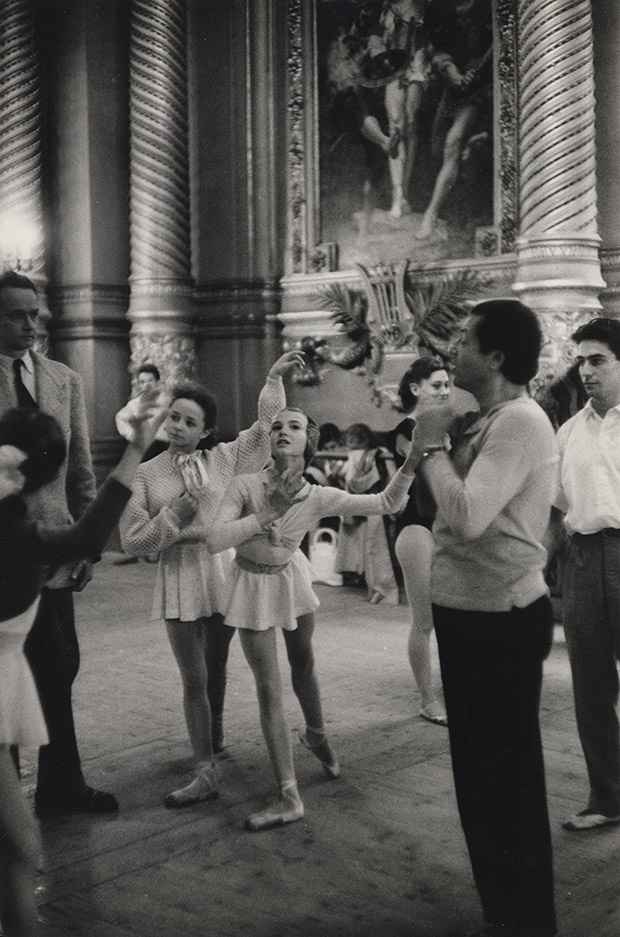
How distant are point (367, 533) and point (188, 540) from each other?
14.8 ft

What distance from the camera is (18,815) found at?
2.62 m

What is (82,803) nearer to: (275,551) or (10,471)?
(275,551)

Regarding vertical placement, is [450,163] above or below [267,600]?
above

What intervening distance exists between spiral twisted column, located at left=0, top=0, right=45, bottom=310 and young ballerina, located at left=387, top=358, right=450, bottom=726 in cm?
646

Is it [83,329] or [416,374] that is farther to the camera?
[83,329]

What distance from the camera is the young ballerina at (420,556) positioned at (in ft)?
17.2

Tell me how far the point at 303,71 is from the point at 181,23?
1.30 m

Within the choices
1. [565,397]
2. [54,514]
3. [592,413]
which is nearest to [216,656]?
[54,514]

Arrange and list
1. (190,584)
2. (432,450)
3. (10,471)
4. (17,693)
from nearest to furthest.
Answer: (10,471), (17,693), (432,450), (190,584)

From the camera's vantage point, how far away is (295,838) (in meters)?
3.90

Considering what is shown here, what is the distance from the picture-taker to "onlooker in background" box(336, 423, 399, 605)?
8.51 metres

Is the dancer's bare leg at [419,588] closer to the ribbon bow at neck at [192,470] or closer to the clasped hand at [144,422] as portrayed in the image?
the ribbon bow at neck at [192,470]

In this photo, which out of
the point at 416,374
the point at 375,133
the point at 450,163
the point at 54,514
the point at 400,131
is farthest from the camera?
the point at 375,133

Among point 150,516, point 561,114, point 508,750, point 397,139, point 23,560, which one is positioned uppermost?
point 397,139
